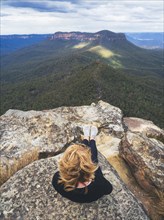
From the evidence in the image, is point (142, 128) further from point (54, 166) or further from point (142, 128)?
point (54, 166)

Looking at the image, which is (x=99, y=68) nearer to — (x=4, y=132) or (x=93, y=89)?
(x=93, y=89)

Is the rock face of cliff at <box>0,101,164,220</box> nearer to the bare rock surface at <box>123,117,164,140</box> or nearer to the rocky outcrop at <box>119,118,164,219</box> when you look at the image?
the rocky outcrop at <box>119,118,164,219</box>

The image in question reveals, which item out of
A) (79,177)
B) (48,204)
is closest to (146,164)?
(48,204)

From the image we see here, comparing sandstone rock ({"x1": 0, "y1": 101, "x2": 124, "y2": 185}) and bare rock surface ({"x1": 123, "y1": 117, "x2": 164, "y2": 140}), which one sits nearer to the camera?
sandstone rock ({"x1": 0, "y1": 101, "x2": 124, "y2": 185})

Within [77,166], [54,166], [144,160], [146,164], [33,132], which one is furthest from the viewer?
[33,132]

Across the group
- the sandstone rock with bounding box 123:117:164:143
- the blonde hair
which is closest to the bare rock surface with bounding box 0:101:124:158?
the blonde hair

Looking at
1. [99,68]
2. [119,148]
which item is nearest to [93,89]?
[99,68]

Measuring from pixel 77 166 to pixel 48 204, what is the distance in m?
3.30

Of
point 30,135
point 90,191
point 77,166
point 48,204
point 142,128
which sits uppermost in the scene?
point 77,166

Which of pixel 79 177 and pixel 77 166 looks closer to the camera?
pixel 77 166

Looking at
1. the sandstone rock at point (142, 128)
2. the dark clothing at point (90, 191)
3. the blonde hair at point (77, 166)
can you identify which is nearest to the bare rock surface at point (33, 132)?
the dark clothing at point (90, 191)

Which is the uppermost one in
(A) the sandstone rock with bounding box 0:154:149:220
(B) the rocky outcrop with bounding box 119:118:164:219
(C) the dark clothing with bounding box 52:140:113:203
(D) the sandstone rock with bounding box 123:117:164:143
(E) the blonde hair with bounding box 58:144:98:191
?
(E) the blonde hair with bounding box 58:144:98:191

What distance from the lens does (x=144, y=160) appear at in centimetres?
1515

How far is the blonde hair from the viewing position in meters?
7.95
